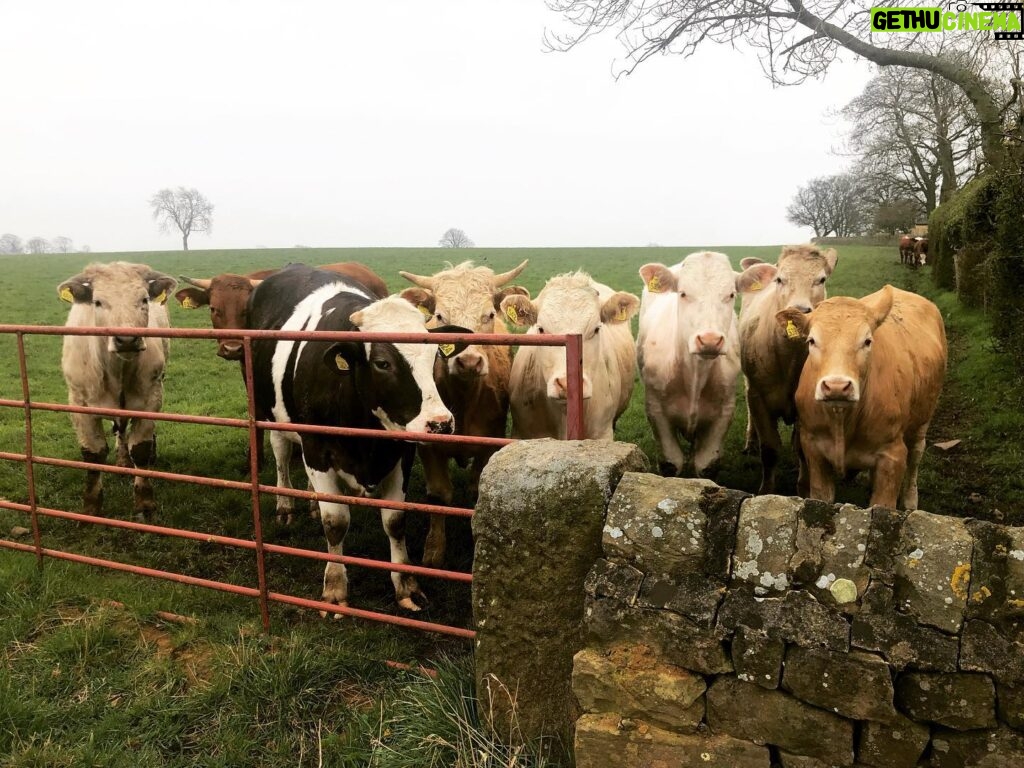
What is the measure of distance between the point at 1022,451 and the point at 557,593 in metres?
6.59

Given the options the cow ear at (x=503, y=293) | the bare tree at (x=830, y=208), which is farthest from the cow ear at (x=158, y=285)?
the bare tree at (x=830, y=208)

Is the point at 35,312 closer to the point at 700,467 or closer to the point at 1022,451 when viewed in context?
the point at 700,467

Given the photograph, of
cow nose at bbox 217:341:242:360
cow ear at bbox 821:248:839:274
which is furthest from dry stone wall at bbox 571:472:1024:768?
cow ear at bbox 821:248:839:274

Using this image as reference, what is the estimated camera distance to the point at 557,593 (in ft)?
7.97

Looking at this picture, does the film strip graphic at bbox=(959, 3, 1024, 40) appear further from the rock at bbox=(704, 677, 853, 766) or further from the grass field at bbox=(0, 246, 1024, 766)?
the rock at bbox=(704, 677, 853, 766)

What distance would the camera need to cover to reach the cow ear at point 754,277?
6000 millimetres

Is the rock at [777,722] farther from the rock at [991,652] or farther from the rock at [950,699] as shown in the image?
the rock at [991,652]

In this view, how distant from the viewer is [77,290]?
6059 millimetres

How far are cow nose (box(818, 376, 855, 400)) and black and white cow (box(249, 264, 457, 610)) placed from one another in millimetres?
2183

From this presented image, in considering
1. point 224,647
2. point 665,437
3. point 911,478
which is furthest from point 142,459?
point 911,478

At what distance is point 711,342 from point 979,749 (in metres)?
3.50

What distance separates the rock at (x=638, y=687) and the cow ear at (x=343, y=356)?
7.79 ft

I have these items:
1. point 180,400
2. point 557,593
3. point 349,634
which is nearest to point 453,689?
point 557,593

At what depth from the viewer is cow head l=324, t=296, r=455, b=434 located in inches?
159
